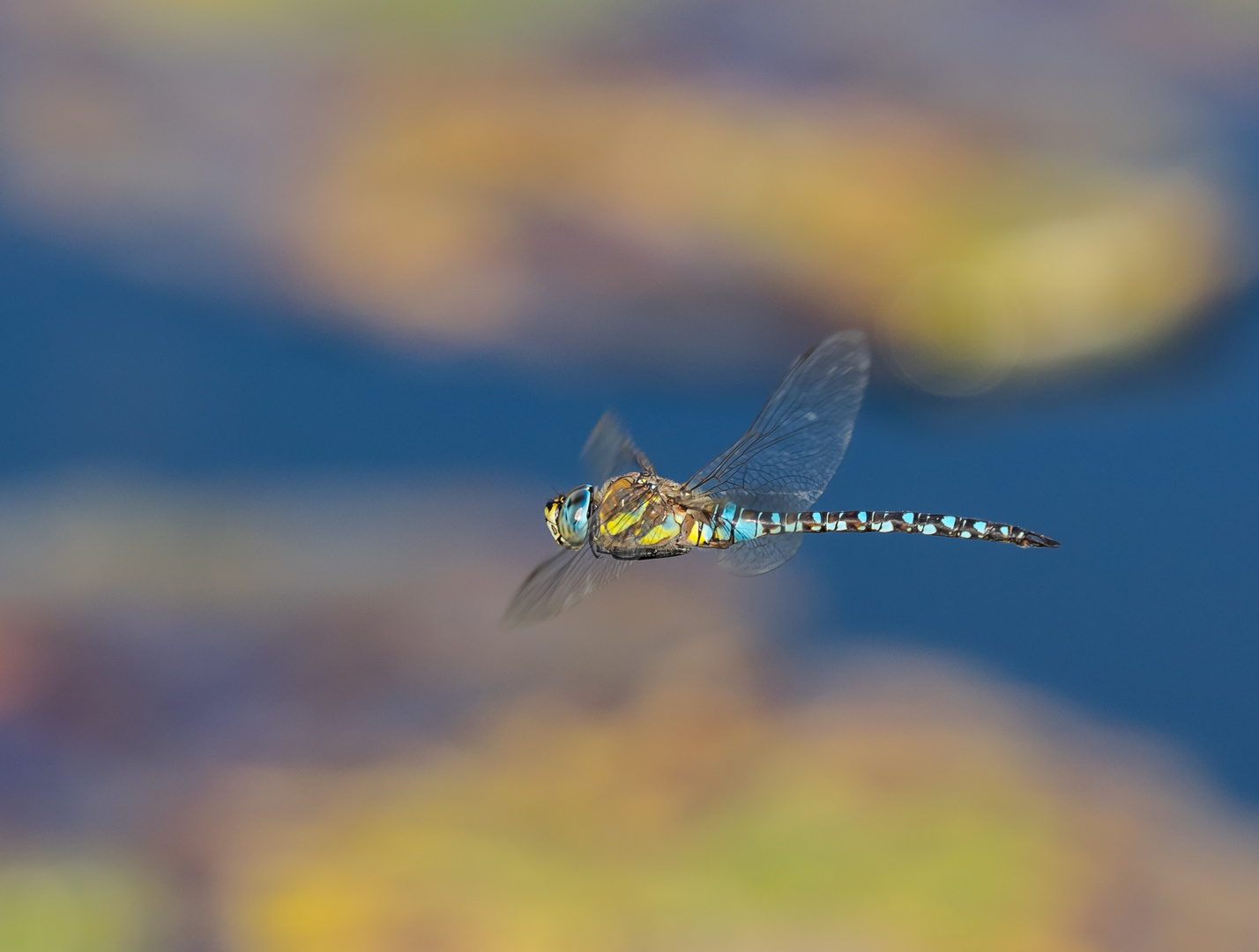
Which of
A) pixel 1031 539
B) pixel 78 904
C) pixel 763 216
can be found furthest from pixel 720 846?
pixel 763 216

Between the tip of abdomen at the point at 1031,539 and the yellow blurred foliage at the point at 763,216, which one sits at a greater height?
the yellow blurred foliage at the point at 763,216

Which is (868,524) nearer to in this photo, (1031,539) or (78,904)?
(1031,539)

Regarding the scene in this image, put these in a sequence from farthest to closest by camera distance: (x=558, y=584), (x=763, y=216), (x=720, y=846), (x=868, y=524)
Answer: (x=763, y=216)
(x=720, y=846)
(x=868, y=524)
(x=558, y=584)

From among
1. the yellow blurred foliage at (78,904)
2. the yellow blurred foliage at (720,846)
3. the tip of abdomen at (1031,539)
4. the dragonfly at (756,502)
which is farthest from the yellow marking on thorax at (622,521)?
the yellow blurred foliage at (78,904)

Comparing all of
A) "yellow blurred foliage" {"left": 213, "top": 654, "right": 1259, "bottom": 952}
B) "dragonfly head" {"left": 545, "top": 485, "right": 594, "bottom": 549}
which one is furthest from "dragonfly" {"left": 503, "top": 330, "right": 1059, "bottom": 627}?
"yellow blurred foliage" {"left": 213, "top": 654, "right": 1259, "bottom": 952}

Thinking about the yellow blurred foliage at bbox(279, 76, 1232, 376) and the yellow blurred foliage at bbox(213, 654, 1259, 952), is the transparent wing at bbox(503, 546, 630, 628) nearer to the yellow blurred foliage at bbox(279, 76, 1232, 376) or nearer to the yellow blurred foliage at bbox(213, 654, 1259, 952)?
the yellow blurred foliage at bbox(213, 654, 1259, 952)

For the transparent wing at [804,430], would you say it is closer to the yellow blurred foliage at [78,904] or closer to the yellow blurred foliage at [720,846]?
the yellow blurred foliage at [720,846]
